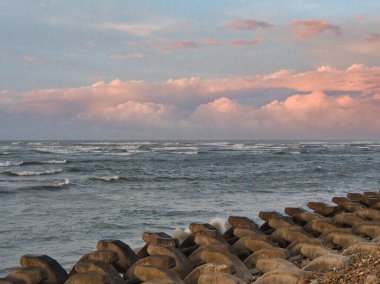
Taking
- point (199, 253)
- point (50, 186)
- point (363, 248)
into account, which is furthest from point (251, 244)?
point (50, 186)

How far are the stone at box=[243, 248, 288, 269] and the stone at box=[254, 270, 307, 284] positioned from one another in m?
1.14

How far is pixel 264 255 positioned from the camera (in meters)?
6.95

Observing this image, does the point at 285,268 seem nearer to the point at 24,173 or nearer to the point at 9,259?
the point at 9,259

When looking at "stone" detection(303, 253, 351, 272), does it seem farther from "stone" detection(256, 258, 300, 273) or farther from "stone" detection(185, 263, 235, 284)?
"stone" detection(185, 263, 235, 284)

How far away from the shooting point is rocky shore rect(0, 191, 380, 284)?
5664 millimetres

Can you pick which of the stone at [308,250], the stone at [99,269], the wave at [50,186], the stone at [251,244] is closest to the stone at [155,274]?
the stone at [99,269]

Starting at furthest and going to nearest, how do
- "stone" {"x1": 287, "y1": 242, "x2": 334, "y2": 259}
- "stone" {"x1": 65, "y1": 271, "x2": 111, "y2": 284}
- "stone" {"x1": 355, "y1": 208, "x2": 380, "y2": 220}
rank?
"stone" {"x1": 355, "y1": 208, "x2": 380, "y2": 220} → "stone" {"x1": 287, "y1": 242, "x2": 334, "y2": 259} → "stone" {"x1": 65, "y1": 271, "x2": 111, "y2": 284}

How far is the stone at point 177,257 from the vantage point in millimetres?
6414

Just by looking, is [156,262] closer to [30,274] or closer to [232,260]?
[232,260]

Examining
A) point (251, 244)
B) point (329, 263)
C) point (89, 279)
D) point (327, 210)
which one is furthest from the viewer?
point (327, 210)

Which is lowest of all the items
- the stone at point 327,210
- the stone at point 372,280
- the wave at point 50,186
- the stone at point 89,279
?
the wave at point 50,186

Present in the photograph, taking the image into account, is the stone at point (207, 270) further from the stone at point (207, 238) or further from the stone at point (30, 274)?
the stone at point (30, 274)

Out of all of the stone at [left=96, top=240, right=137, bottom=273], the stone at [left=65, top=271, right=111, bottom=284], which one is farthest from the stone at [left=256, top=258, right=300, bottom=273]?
the stone at [left=65, top=271, right=111, bottom=284]

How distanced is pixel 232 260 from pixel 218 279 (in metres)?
1.03
